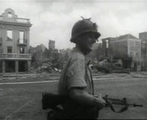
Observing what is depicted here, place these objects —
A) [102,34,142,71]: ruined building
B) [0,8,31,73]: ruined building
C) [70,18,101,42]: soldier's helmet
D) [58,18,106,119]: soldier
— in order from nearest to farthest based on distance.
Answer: [58,18,106,119]: soldier
[70,18,101,42]: soldier's helmet
[0,8,31,73]: ruined building
[102,34,142,71]: ruined building

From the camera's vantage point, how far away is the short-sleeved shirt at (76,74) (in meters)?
1.26

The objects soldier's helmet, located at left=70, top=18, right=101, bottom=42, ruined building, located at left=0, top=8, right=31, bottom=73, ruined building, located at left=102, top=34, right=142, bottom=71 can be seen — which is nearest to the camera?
soldier's helmet, located at left=70, top=18, right=101, bottom=42

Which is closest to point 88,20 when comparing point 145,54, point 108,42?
point 108,42

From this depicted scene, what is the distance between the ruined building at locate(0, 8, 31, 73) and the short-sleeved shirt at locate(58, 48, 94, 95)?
117 feet

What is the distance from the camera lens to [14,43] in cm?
3731

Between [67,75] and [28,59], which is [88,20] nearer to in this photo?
[67,75]

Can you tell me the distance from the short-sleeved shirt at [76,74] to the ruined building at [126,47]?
47.7 metres

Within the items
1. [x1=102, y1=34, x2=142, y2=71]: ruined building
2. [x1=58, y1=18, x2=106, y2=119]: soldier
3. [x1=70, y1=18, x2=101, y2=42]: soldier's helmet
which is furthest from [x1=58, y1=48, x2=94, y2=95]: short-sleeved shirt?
[x1=102, y1=34, x2=142, y2=71]: ruined building

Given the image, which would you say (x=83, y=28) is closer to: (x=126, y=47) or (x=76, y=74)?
(x=76, y=74)

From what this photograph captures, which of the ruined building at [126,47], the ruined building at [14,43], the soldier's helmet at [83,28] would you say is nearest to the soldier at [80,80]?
the soldier's helmet at [83,28]

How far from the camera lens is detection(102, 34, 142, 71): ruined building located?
4938cm

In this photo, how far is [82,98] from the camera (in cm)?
125

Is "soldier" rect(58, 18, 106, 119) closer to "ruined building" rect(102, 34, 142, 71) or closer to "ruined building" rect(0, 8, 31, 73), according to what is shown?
"ruined building" rect(0, 8, 31, 73)

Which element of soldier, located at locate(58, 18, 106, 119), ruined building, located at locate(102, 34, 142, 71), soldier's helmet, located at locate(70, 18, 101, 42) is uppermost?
ruined building, located at locate(102, 34, 142, 71)
